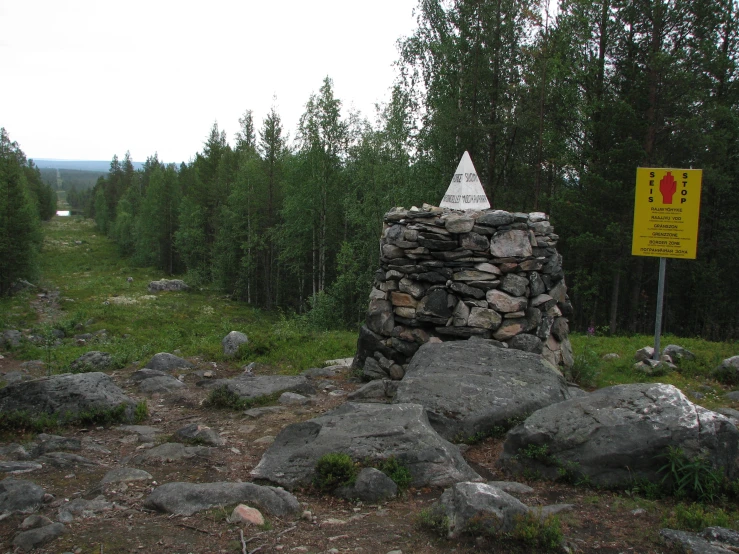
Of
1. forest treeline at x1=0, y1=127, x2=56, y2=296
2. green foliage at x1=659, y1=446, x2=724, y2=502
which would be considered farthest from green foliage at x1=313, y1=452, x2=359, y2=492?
forest treeline at x1=0, y1=127, x2=56, y2=296

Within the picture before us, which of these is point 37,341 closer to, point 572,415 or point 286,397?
point 286,397

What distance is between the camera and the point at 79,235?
8269 centimetres

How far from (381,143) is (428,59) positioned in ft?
14.6

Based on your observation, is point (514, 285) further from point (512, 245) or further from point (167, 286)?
point (167, 286)

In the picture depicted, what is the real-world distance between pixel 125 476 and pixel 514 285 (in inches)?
251

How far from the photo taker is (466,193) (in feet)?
32.7

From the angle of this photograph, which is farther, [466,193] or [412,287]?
[466,193]

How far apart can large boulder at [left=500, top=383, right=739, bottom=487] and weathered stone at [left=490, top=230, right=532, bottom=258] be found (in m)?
3.76

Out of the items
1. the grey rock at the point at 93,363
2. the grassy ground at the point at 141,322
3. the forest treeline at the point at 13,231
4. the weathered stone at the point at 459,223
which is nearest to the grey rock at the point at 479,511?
the weathered stone at the point at 459,223

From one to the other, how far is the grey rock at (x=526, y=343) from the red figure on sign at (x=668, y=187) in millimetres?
3423

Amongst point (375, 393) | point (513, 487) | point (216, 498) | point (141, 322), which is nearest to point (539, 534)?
point (513, 487)

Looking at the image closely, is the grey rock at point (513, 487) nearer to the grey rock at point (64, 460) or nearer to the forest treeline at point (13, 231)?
the grey rock at point (64, 460)

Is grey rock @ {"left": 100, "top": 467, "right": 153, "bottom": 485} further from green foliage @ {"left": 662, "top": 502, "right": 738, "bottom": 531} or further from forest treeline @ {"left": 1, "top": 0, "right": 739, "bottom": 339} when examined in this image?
forest treeline @ {"left": 1, "top": 0, "right": 739, "bottom": 339}

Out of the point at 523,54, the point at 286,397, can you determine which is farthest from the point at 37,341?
the point at 523,54
